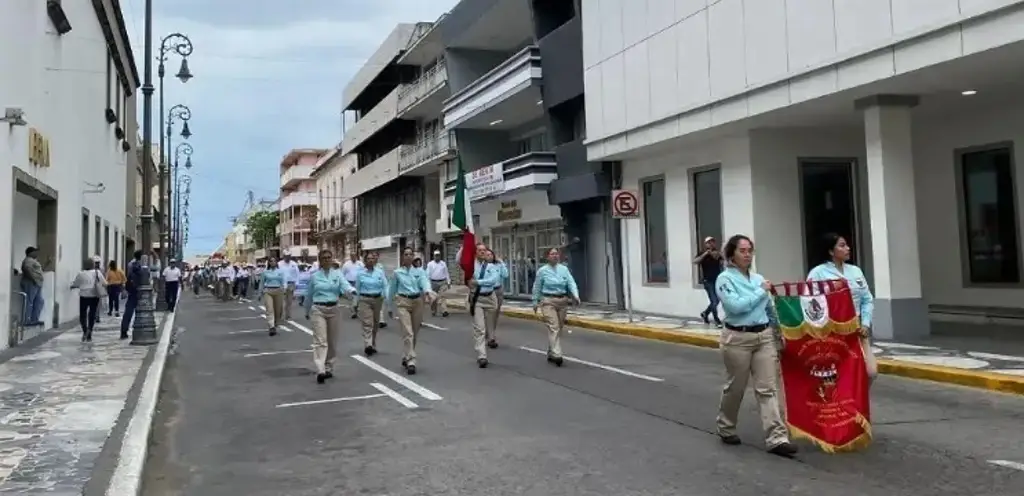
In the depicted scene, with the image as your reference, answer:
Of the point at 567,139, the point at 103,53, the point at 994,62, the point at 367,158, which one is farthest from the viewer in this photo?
the point at 367,158

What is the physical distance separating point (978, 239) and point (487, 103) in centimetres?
1649

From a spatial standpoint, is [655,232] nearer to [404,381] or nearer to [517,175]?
[517,175]

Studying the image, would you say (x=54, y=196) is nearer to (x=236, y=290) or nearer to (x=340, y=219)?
(x=236, y=290)

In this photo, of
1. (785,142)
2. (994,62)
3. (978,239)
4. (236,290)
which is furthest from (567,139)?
(236,290)

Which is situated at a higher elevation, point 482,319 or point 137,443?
point 482,319

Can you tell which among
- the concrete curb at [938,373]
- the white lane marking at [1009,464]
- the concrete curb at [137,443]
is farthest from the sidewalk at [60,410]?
the concrete curb at [938,373]

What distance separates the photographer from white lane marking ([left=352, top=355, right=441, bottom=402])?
33.1ft

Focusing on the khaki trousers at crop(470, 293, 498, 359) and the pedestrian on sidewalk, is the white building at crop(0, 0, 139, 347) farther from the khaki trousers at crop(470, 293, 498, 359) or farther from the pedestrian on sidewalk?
the pedestrian on sidewalk

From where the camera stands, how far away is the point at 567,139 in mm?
26375

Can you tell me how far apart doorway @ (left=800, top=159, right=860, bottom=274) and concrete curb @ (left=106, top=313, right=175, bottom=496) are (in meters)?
12.8

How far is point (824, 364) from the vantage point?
6.80 meters

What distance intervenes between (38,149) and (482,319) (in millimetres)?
10007

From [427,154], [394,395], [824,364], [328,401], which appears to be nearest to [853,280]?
[824,364]

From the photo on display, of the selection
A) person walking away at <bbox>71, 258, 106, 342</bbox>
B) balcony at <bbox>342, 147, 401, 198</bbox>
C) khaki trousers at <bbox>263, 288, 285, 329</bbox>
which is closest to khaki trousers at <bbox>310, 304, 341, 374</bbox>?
person walking away at <bbox>71, 258, 106, 342</bbox>
